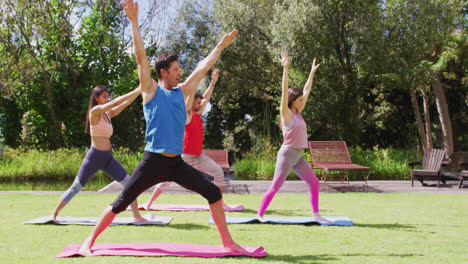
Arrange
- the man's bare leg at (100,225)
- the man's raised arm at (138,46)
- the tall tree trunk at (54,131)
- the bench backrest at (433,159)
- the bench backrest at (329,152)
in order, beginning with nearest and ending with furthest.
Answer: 1. the man's raised arm at (138,46)
2. the man's bare leg at (100,225)
3. the bench backrest at (433,159)
4. the bench backrest at (329,152)
5. the tall tree trunk at (54,131)

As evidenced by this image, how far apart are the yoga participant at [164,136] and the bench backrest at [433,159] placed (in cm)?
795

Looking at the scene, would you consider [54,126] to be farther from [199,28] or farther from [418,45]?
[418,45]

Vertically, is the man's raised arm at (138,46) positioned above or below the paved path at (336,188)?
above

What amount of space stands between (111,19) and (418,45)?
442 inches

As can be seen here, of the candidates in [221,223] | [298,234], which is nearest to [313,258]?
[221,223]

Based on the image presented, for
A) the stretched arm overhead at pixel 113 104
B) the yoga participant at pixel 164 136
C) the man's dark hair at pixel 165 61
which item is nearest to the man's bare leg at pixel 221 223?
the yoga participant at pixel 164 136

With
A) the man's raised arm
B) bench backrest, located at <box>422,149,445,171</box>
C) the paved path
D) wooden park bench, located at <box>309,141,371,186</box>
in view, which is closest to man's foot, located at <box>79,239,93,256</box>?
the man's raised arm

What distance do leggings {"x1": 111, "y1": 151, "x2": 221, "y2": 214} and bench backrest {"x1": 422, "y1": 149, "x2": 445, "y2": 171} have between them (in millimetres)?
8043

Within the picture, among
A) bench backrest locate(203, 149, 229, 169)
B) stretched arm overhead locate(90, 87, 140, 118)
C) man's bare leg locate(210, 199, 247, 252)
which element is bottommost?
man's bare leg locate(210, 199, 247, 252)

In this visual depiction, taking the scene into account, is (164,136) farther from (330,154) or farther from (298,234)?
(330,154)

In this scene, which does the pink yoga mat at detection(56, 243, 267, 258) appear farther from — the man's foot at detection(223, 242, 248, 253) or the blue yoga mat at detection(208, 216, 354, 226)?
the blue yoga mat at detection(208, 216, 354, 226)

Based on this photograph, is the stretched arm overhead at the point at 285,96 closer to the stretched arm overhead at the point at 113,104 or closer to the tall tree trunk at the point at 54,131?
the stretched arm overhead at the point at 113,104

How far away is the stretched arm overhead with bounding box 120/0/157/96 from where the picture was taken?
3.19 meters

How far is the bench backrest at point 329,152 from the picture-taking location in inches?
400
